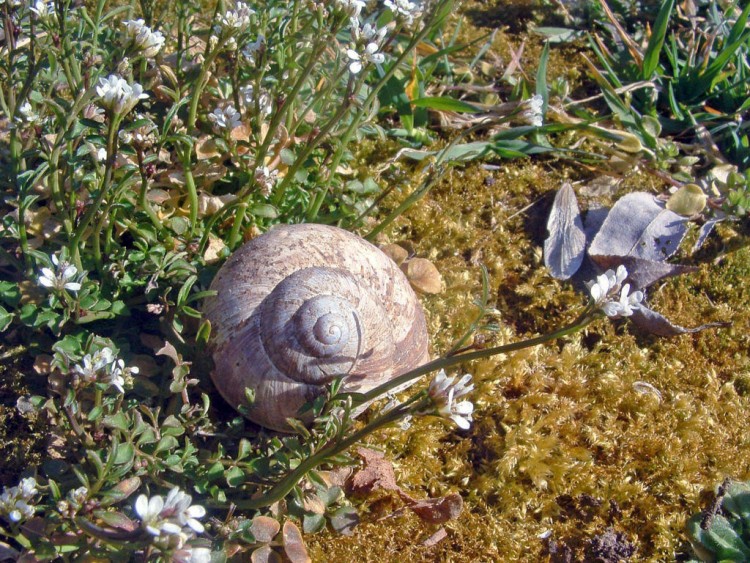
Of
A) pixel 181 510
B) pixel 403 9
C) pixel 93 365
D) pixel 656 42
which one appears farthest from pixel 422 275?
pixel 656 42

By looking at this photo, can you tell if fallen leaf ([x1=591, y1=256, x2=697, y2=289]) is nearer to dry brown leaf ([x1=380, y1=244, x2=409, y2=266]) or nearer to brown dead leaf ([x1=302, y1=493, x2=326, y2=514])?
dry brown leaf ([x1=380, y1=244, x2=409, y2=266])

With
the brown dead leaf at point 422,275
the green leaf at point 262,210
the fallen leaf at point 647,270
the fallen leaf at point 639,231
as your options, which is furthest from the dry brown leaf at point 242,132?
the fallen leaf at point 647,270

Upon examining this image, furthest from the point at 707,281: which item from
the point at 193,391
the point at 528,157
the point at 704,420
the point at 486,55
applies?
the point at 193,391

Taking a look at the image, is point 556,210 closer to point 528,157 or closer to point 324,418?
point 528,157

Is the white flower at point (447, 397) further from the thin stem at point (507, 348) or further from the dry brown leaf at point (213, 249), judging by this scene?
the dry brown leaf at point (213, 249)

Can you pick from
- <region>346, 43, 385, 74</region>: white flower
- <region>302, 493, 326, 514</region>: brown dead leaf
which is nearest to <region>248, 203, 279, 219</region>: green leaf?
<region>346, 43, 385, 74</region>: white flower

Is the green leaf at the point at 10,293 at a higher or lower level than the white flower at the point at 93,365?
lower

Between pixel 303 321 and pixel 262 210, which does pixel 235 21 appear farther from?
pixel 303 321
